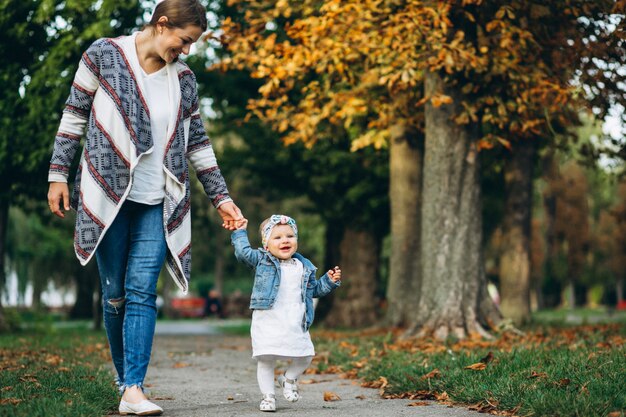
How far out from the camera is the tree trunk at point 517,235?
18.0 metres

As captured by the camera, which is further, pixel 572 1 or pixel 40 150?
pixel 40 150

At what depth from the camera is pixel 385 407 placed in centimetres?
609

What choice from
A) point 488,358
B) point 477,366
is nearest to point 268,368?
point 477,366

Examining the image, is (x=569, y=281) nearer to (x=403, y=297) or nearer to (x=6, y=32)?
(x=403, y=297)

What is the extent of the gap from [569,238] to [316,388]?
46068mm

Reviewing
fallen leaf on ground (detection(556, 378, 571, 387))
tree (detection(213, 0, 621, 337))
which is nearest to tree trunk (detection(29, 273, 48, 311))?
tree (detection(213, 0, 621, 337))

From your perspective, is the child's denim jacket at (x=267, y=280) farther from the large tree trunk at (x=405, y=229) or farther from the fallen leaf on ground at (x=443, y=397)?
the large tree trunk at (x=405, y=229)

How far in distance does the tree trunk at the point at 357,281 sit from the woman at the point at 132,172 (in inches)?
634

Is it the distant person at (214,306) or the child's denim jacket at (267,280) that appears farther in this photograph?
the distant person at (214,306)

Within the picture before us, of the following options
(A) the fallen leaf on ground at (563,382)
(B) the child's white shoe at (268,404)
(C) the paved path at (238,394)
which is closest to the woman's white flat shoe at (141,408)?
(C) the paved path at (238,394)

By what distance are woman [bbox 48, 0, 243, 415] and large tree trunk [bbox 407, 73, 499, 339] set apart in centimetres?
700

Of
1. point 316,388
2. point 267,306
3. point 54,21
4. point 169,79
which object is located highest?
point 54,21

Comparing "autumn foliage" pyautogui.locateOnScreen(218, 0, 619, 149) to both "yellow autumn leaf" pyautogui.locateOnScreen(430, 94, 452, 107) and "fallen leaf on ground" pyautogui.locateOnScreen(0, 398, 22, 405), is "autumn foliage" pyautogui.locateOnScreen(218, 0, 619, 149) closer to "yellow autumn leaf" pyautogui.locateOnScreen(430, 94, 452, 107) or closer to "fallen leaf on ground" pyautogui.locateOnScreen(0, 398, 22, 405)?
"yellow autumn leaf" pyautogui.locateOnScreen(430, 94, 452, 107)

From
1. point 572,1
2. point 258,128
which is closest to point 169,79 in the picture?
point 572,1
